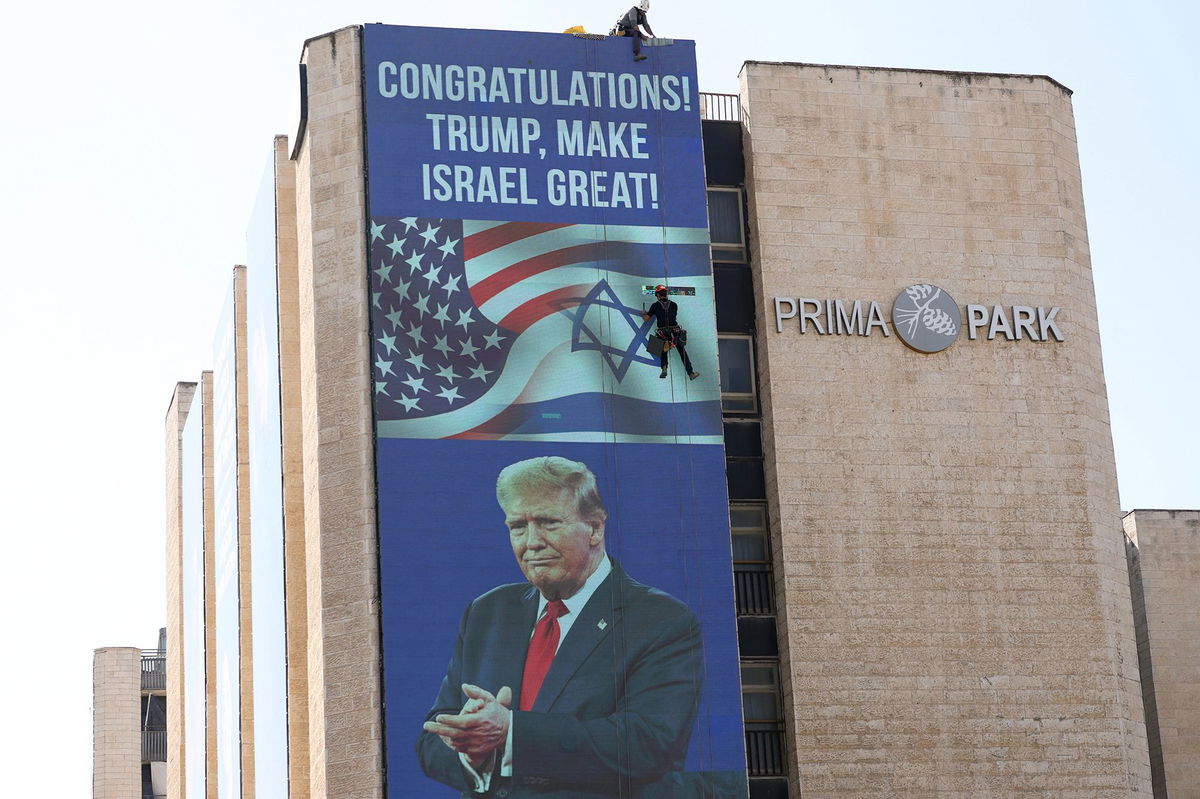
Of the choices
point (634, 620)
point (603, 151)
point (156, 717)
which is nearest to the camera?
point (634, 620)

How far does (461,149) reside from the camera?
54.6 m

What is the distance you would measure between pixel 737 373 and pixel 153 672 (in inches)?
1785

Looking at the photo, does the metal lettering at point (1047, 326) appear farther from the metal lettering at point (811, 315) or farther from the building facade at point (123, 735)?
the building facade at point (123, 735)

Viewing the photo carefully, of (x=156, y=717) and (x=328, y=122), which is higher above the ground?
(x=328, y=122)

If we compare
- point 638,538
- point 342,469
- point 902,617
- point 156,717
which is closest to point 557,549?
point 638,538

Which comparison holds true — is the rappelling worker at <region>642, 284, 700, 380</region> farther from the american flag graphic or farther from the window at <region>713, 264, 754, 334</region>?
the window at <region>713, 264, 754, 334</region>

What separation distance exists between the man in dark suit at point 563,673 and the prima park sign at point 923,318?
7894 millimetres

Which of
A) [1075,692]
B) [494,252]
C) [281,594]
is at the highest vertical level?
[494,252]

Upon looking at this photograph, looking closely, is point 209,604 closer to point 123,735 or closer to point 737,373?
point 123,735

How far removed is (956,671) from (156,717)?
48.4 metres

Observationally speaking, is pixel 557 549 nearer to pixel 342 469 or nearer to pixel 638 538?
pixel 638 538

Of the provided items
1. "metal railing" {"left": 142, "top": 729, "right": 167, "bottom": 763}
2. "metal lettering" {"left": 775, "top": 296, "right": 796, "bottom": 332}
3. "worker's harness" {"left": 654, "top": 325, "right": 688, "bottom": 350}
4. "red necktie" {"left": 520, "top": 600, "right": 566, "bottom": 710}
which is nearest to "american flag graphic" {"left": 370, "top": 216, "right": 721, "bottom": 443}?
"worker's harness" {"left": 654, "top": 325, "right": 688, "bottom": 350}

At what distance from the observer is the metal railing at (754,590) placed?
54.4m

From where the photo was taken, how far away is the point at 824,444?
55.2 meters
